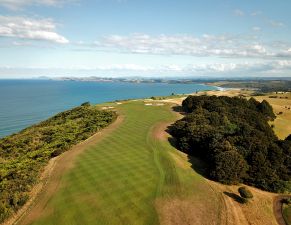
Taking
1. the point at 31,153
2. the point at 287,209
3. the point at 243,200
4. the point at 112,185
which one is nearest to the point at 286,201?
the point at 287,209

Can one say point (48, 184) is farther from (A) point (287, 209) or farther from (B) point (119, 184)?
(A) point (287, 209)

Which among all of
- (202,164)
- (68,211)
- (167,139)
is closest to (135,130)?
(167,139)

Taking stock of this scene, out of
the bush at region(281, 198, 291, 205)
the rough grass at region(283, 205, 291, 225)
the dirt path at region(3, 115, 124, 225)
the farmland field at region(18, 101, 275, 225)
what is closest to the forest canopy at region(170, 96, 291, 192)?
the farmland field at region(18, 101, 275, 225)

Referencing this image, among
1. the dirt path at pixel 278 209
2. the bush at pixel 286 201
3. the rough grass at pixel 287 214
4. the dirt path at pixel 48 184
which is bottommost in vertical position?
the dirt path at pixel 278 209

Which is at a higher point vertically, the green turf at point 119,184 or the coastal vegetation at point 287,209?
the green turf at point 119,184

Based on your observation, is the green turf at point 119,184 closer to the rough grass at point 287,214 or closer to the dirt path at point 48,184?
the dirt path at point 48,184

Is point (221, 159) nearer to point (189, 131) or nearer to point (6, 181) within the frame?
point (189, 131)

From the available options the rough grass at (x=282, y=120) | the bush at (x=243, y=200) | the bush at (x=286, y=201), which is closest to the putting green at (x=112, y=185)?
the bush at (x=243, y=200)
